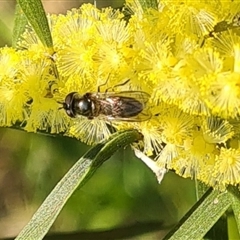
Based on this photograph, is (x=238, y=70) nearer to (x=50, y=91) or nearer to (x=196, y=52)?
(x=196, y=52)

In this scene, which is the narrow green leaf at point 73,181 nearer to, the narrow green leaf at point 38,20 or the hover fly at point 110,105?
the hover fly at point 110,105

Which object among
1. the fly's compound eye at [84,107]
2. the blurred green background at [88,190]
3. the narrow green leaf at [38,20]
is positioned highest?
the narrow green leaf at [38,20]

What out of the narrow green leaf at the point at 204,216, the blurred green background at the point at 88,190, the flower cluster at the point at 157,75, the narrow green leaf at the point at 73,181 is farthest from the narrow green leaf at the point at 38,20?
the blurred green background at the point at 88,190

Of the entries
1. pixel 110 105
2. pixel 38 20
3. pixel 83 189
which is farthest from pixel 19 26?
pixel 83 189

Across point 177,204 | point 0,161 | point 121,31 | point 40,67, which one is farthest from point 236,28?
point 0,161

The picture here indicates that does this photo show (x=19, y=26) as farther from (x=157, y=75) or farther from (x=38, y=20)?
(x=157, y=75)

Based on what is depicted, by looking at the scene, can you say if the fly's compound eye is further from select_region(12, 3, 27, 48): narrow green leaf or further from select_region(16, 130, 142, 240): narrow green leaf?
select_region(12, 3, 27, 48): narrow green leaf
